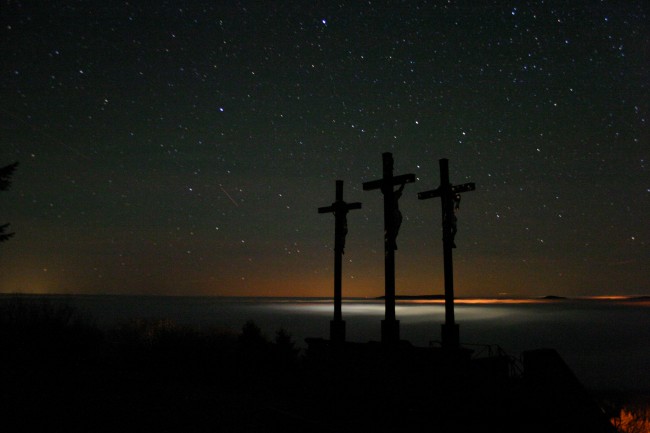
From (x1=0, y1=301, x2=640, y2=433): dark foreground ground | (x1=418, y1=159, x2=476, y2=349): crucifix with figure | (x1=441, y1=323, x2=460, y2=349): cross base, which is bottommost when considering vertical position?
(x1=0, y1=301, x2=640, y2=433): dark foreground ground

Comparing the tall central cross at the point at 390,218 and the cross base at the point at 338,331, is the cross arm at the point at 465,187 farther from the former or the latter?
the cross base at the point at 338,331

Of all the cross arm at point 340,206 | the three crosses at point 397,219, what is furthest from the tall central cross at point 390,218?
the cross arm at point 340,206

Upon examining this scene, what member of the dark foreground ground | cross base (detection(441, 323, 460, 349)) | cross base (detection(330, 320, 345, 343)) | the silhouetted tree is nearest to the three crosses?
cross base (detection(441, 323, 460, 349))

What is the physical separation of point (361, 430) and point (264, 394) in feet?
14.5

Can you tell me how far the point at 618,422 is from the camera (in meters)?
17.0

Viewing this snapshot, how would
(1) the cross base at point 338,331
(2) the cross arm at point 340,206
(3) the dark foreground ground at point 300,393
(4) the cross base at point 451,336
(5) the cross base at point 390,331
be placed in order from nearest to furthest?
(3) the dark foreground ground at point 300,393 < (4) the cross base at point 451,336 < (5) the cross base at point 390,331 < (1) the cross base at point 338,331 < (2) the cross arm at point 340,206

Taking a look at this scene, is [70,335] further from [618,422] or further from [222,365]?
[618,422]

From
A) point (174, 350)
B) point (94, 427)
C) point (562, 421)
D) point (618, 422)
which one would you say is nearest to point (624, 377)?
point (618, 422)

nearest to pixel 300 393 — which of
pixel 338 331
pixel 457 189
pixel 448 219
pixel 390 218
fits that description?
pixel 338 331

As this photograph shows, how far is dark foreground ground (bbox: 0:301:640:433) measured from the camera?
9.84 meters

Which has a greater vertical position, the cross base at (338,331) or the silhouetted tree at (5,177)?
the silhouetted tree at (5,177)

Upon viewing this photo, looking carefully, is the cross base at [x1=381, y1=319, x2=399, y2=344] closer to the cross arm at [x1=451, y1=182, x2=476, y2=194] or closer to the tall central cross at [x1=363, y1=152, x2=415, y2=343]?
the tall central cross at [x1=363, y1=152, x2=415, y2=343]

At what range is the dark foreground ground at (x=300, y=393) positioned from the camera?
9844mm

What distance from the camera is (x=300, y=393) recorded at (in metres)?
13.2
